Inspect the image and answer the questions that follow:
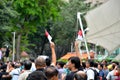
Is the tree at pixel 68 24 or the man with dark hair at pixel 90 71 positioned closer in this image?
the man with dark hair at pixel 90 71

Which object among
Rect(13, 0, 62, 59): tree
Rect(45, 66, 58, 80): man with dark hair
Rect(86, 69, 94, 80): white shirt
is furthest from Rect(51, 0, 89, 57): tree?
Rect(45, 66, 58, 80): man with dark hair

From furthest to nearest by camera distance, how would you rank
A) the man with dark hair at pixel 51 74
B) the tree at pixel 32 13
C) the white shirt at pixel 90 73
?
the tree at pixel 32 13, the white shirt at pixel 90 73, the man with dark hair at pixel 51 74

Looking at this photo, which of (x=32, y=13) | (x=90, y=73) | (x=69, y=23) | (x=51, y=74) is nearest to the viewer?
(x=51, y=74)

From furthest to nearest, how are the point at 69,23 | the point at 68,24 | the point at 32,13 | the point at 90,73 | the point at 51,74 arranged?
the point at 68,24 → the point at 69,23 → the point at 32,13 → the point at 90,73 → the point at 51,74

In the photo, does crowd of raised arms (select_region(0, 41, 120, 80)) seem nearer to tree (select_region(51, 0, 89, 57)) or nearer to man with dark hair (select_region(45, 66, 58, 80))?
man with dark hair (select_region(45, 66, 58, 80))

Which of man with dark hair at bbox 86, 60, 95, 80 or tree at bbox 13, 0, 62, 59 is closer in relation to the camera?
man with dark hair at bbox 86, 60, 95, 80

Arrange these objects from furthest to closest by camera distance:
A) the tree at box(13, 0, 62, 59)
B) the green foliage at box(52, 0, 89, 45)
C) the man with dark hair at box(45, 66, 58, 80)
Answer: the green foliage at box(52, 0, 89, 45)
the tree at box(13, 0, 62, 59)
the man with dark hair at box(45, 66, 58, 80)

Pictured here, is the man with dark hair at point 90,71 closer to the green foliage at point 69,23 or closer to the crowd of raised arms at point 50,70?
the crowd of raised arms at point 50,70

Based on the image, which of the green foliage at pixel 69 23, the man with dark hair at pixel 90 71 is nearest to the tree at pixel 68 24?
the green foliage at pixel 69 23

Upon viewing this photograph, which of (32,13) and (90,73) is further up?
(32,13)

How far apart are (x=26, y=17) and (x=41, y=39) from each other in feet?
89.6

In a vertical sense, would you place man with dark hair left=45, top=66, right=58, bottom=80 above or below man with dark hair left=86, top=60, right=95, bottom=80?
above

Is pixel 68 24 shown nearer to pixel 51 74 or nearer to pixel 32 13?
pixel 32 13

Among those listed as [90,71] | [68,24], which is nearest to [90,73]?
[90,71]
